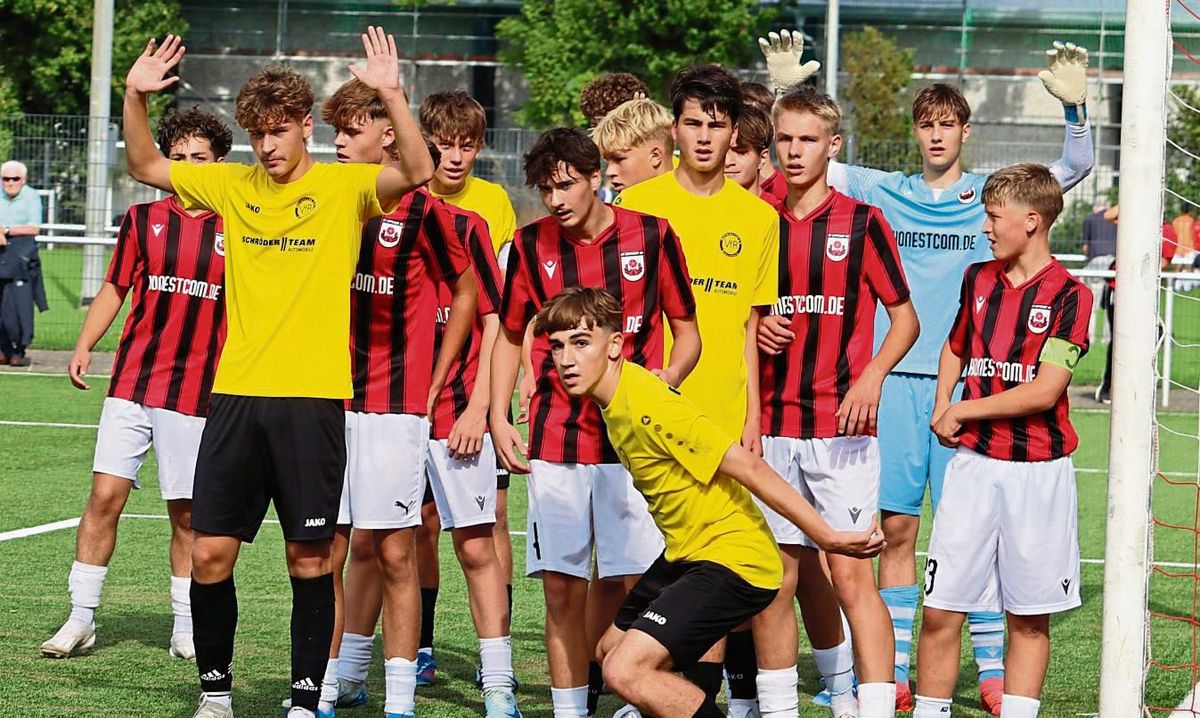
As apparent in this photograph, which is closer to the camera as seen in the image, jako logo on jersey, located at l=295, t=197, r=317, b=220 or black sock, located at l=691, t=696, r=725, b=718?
black sock, located at l=691, t=696, r=725, b=718

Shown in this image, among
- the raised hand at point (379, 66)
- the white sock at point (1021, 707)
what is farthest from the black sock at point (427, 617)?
the raised hand at point (379, 66)

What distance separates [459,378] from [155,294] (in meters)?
1.43

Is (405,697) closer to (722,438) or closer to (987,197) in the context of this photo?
(722,438)

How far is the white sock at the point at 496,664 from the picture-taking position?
601 cm

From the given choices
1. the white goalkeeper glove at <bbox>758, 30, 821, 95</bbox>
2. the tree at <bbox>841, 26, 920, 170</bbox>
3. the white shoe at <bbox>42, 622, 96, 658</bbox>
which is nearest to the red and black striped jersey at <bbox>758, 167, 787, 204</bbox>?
the white goalkeeper glove at <bbox>758, 30, 821, 95</bbox>

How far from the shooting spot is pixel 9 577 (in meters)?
8.21

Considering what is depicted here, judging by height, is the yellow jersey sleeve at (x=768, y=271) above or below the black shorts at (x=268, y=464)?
above

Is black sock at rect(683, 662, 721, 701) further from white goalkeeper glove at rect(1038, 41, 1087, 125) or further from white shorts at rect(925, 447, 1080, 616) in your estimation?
white goalkeeper glove at rect(1038, 41, 1087, 125)

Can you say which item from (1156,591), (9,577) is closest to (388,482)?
(9,577)

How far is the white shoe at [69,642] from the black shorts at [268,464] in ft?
5.24

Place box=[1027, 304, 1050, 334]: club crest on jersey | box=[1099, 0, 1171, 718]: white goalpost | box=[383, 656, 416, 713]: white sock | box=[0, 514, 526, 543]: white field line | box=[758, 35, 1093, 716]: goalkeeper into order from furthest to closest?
1. box=[0, 514, 526, 543]: white field line
2. box=[758, 35, 1093, 716]: goalkeeper
3. box=[383, 656, 416, 713]: white sock
4. box=[1027, 304, 1050, 334]: club crest on jersey
5. box=[1099, 0, 1171, 718]: white goalpost

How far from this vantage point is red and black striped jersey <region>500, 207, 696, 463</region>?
18.2 feet

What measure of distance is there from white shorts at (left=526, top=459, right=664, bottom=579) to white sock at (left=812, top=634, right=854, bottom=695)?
889 mm

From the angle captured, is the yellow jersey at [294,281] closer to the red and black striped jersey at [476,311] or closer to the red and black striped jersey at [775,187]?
the red and black striped jersey at [476,311]
